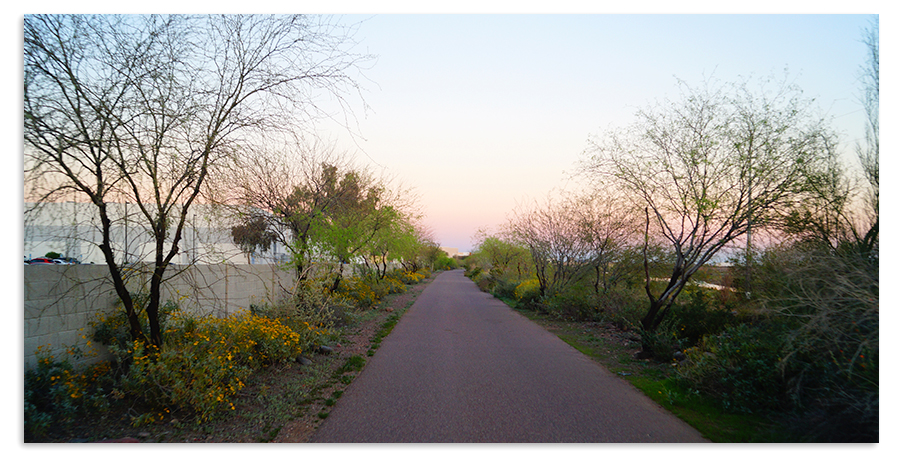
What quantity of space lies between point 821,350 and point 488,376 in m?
4.32

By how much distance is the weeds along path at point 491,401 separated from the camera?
4707mm

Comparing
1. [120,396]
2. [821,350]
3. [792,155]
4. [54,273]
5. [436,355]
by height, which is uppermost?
[792,155]

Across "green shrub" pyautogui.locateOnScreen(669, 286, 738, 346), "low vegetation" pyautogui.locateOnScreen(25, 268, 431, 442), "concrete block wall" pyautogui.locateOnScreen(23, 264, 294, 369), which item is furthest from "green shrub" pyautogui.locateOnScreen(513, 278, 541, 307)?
"concrete block wall" pyautogui.locateOnScreen(23, 264, 294, 369)

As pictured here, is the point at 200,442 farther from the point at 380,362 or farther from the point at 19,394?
the point at 380,362

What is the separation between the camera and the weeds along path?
15.4ft

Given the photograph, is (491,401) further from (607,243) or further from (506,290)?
(506,290)

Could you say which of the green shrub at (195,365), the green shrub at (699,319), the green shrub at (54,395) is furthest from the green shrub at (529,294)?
the green shrub at (54,395)

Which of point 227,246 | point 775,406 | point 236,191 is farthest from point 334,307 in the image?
point 775,406

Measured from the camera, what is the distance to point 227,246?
6715mm

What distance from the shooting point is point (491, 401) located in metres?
5.81

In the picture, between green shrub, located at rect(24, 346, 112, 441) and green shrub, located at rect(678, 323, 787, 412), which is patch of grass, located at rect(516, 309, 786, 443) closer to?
green shrub, located at rect(678, 323, 787, 412)

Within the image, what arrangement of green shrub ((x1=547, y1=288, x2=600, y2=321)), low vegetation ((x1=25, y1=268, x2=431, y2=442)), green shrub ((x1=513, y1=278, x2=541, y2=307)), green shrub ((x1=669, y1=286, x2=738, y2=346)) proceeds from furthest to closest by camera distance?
green shrub ((x1=513, y1=278, x2=541, y2=307))
green shrub ((x1=547, y1=288, x2=600, y2=321))
green shrub ((x1=669, y1=286, x2=738, y2=346))
low vegetation ((x1=25, y1=268, x2=431, y2=442))

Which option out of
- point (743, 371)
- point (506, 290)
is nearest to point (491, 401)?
point (743, 371)

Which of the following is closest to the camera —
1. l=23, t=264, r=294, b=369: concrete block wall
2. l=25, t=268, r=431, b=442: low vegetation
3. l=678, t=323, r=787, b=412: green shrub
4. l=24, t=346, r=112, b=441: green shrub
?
l=24, t=346, r=112, b=441: green shrub
